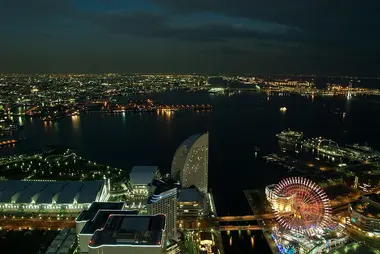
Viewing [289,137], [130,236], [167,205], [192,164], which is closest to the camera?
[130,236]

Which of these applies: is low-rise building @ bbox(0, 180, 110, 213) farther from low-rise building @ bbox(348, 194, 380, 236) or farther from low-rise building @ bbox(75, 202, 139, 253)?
low-rise building @ bbox(348, 194, 380, 236)

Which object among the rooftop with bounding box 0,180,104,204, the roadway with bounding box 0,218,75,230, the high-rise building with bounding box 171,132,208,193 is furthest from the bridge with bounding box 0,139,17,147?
the high-rise building with bounding box 171,132,208,193

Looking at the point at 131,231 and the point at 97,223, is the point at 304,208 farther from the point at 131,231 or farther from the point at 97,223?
the point at 97,223

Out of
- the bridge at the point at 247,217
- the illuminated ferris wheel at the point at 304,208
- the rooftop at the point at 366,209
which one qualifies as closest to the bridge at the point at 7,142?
the bridge at the point at 247,217

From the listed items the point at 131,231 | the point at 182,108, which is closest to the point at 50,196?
the point at 131,231

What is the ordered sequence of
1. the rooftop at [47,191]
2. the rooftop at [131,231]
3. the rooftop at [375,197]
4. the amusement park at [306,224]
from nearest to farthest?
the rooftop at [131,231] < the amusement park at [306,224] < the rooftop at [375,197] < the rooftop at [47,191]

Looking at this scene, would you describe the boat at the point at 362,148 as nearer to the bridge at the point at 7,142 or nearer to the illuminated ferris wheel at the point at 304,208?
the illuminated ferris wheel at the point at 304,208

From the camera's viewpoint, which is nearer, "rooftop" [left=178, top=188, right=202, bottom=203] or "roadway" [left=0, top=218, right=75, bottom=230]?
"roadway" [left=0, top=218, right=75, bottom=230]
